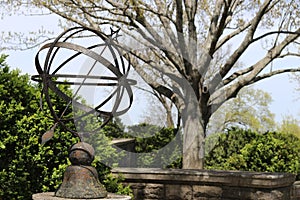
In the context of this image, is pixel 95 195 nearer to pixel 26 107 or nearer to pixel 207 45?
pixel 26 107

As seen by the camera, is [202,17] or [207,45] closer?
[207,45]

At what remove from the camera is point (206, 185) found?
6551 mm

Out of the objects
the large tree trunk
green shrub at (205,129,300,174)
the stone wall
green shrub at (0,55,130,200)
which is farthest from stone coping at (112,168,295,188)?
the large tree trunk

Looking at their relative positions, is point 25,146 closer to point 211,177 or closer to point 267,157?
point 211,177

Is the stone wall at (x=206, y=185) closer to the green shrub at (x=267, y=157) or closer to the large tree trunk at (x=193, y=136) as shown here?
the green shrub at (x=267, y=157)

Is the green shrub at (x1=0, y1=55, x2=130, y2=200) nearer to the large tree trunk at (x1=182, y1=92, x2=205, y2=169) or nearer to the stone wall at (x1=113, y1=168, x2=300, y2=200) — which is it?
the stone wall at (x1=113, y1=168, x2=300, y2=200)

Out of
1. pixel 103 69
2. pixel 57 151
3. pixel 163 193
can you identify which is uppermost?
pixel 103 69

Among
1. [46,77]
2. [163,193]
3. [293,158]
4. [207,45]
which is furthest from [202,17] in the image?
[46,77]

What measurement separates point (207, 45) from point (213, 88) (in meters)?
1.10

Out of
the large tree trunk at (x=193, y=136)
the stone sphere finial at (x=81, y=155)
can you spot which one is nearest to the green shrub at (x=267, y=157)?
the large tree trunk at (x=193, y=136)

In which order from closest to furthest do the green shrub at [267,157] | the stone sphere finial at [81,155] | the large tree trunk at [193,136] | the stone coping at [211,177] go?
the stone sphere finial at [81,155], the stone coping at [211,177], the green shrub at [267,157], the large tree trunk at [193,136]

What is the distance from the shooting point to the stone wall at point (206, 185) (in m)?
6.28

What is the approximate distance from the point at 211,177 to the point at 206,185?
6.1 inches

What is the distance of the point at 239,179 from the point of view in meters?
6.39
